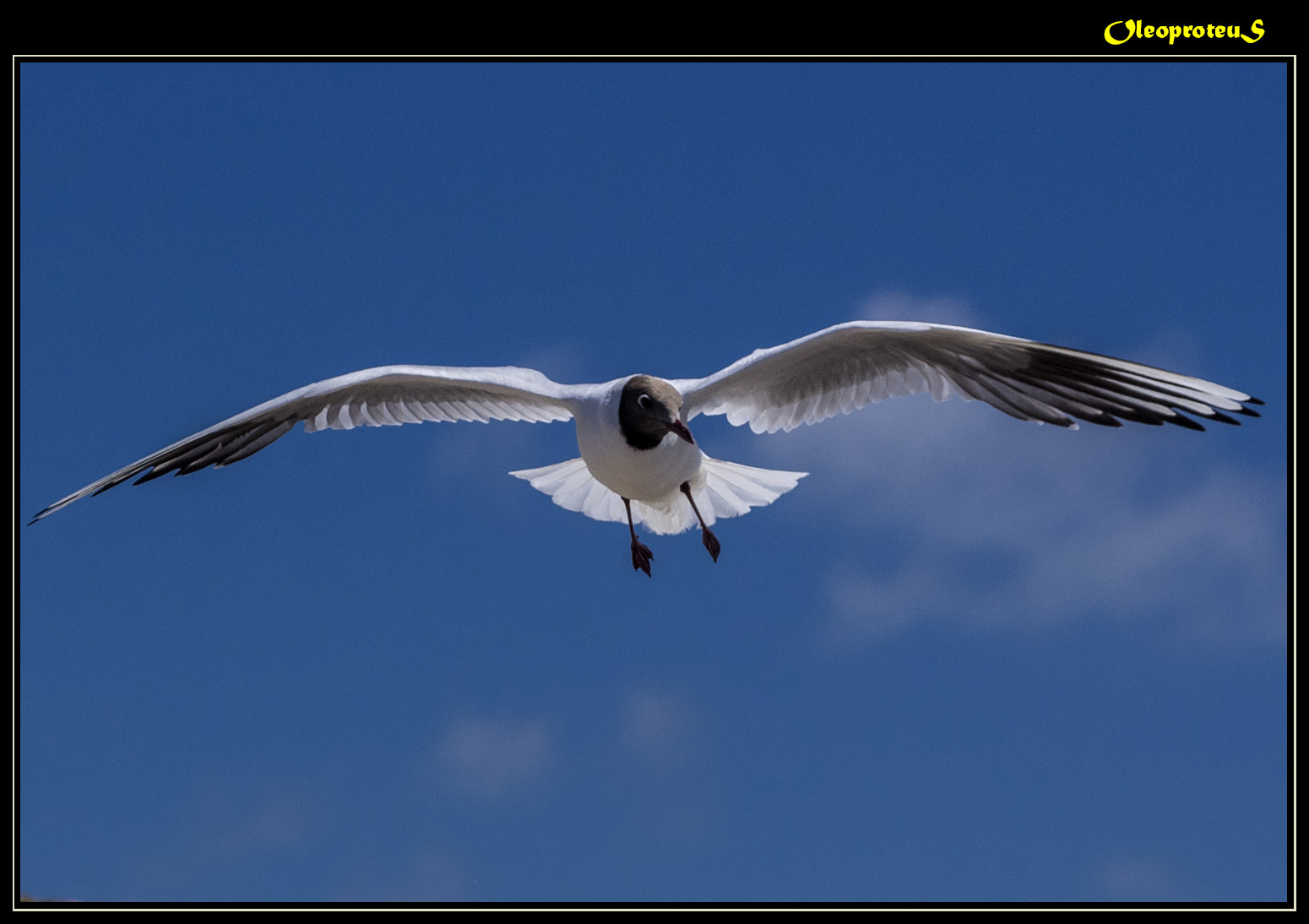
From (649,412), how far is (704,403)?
0.72m

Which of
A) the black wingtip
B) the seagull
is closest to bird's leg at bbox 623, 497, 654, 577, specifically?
the seagull

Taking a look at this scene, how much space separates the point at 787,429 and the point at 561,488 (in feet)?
5.47

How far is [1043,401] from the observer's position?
249 inches

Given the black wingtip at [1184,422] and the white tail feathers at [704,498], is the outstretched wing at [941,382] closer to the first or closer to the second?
the black wingtip at [1184,422]

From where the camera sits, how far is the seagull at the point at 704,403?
6254 millimetres

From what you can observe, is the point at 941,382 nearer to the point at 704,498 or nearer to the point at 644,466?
the point at 644,466

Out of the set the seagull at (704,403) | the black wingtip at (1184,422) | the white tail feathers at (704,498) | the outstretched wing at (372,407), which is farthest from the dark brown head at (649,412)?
the black wingtip at (1184,422)

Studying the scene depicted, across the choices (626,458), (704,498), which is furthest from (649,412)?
(704,498)

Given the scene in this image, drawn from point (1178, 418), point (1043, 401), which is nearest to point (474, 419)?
point (1043, 401)

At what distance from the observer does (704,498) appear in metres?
7.89

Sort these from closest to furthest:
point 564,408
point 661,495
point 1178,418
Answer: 1. point 1178,418
2. point 661,495
3. point 564,408

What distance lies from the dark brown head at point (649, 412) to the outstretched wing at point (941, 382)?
1.24ft
